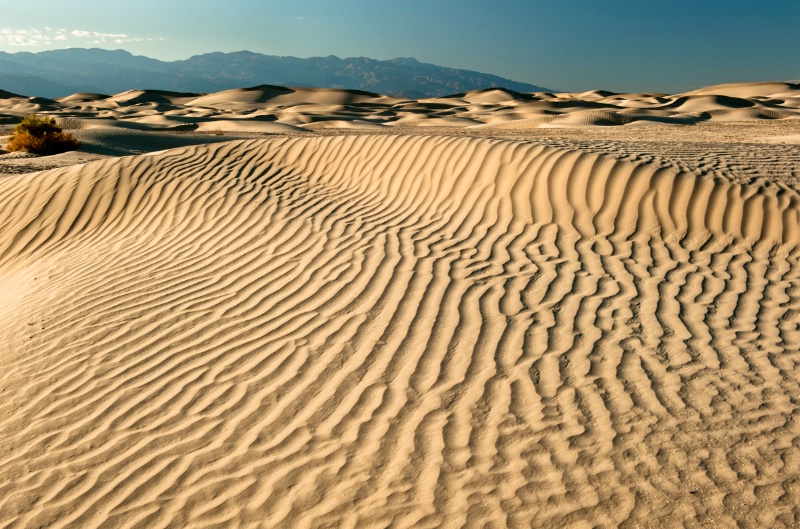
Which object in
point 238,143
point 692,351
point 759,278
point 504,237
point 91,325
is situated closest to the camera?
point 692,351

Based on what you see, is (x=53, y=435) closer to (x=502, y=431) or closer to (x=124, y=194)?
(x=502, y=431)

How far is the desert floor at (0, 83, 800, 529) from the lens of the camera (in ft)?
9.29

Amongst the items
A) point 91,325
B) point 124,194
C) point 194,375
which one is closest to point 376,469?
point 194,375

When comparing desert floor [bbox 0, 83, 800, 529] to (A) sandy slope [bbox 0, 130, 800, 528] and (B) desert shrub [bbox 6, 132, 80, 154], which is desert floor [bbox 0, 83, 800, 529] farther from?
(B) desert shrub [bbox 6, 132, 80, 154]

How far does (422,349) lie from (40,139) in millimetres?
14700

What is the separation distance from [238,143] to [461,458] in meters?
8.41

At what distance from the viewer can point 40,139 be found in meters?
15.0

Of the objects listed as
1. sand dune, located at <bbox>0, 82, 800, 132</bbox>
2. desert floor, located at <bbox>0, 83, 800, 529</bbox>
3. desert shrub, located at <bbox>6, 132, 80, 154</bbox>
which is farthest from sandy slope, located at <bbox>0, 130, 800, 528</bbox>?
sand dune, located at <bbox>0, 82, 800, 132</bbox>

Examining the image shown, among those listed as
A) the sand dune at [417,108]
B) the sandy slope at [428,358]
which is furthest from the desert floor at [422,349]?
the sand dune at [417,108]

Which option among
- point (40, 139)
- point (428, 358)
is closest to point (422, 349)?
point (428, 358)

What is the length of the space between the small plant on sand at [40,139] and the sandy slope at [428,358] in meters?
8.84

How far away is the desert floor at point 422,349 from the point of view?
2.83 m

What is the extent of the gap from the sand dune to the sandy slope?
20.7 meters

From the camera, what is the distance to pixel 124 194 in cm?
838
